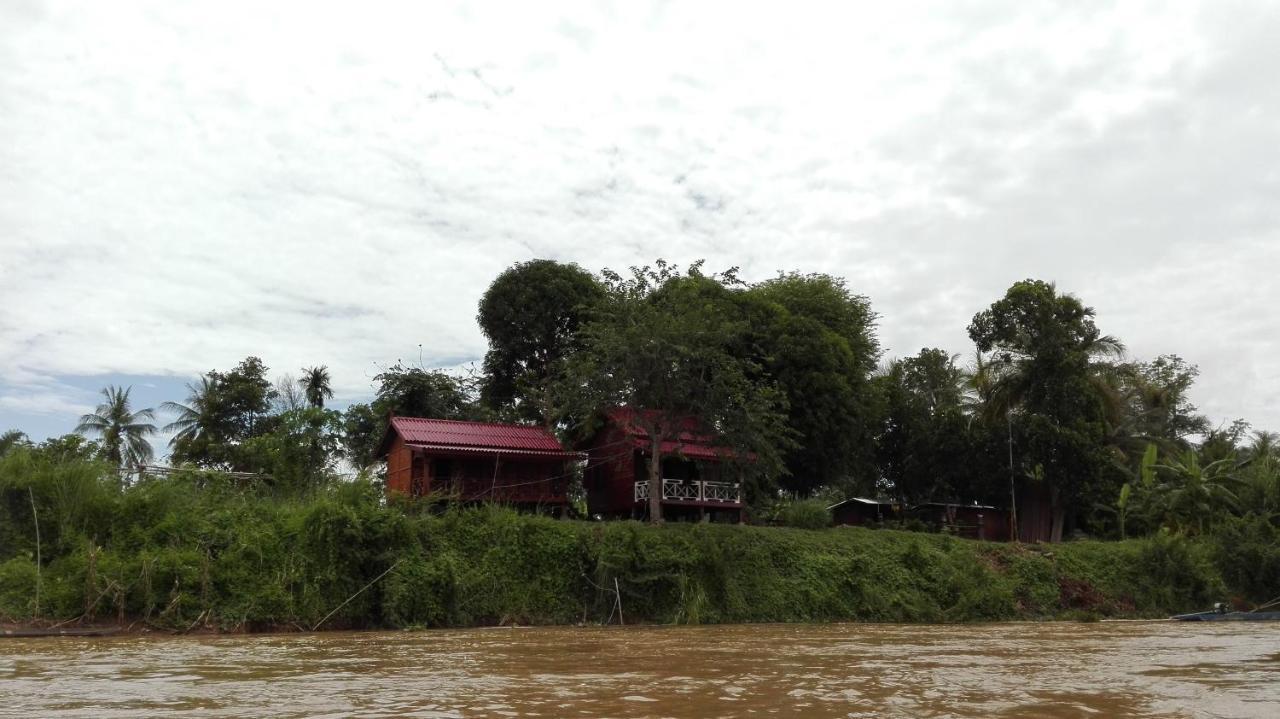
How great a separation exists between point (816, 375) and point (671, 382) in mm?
7126

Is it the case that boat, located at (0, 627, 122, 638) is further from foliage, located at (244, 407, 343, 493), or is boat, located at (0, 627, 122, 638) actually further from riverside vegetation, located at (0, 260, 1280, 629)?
foliage, located at (244, 407, 343, 493)

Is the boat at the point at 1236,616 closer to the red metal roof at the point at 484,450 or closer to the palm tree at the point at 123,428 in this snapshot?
the red metal roof at the point at 484,450

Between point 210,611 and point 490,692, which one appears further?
point 210,611

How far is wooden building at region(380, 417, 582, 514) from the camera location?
26719mm

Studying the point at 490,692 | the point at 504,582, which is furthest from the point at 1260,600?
the point at 490,692

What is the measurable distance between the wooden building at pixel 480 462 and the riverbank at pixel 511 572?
5378 mm

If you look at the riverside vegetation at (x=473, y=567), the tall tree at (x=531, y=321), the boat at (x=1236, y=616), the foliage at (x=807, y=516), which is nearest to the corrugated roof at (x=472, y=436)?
the tall tree at (x=531, y=321)

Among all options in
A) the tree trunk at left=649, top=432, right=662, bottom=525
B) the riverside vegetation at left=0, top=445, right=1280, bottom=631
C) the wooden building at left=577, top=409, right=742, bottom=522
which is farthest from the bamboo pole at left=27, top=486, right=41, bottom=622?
the wooden building at left=577, top=409, right=742, bottom=522

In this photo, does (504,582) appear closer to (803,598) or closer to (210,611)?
(210,611)

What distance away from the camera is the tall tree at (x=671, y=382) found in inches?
962

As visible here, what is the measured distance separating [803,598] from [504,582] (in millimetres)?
7645

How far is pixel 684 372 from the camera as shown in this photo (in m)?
24.7

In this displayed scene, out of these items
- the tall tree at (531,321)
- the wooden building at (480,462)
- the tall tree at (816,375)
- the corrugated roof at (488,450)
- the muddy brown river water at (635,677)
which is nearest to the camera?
the muddy brown river water at (635,677)

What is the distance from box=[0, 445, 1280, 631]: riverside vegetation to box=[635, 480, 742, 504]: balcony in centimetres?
321
